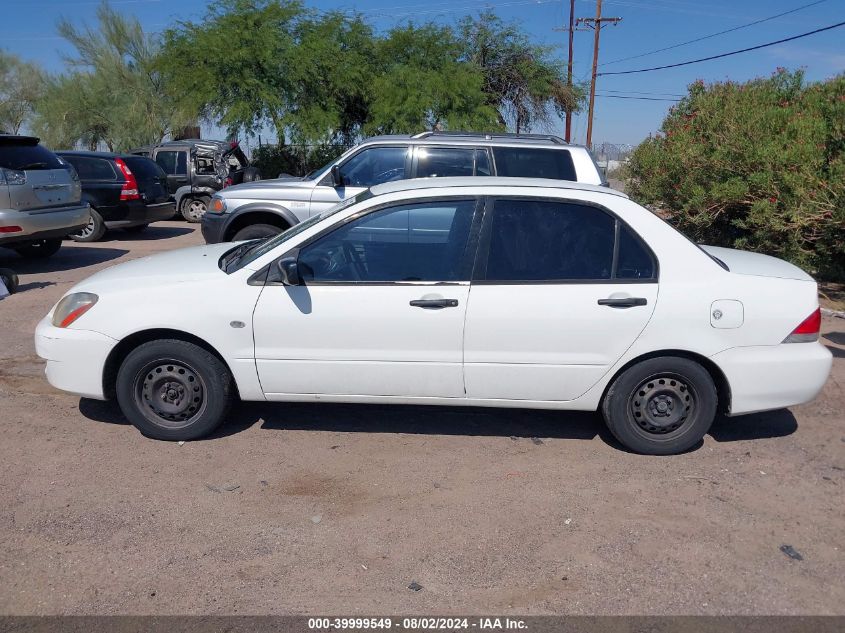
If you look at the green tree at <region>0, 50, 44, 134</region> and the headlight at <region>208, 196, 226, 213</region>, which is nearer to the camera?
the headlight at <region>208, 196, 226, 213</region>

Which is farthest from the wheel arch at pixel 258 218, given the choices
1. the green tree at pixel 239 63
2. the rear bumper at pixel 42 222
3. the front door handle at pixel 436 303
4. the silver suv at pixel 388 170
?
the green tree at pixel 239 63

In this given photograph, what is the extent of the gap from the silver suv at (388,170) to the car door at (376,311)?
12.5 feet

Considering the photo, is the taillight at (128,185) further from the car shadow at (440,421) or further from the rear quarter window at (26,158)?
Answer: the car shadow at (440,421)

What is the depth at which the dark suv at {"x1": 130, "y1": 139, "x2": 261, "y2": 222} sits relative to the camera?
17.7 m

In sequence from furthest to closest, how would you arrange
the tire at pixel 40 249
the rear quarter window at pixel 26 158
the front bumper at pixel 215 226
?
1. the tire at pixel 40 249
2. the rear quarter window at pixel 26 158
3. the front bumper at pixel 215 226

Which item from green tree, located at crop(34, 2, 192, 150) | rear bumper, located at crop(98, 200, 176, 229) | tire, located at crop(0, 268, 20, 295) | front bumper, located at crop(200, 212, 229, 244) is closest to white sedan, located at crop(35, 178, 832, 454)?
front bumper, located at crop(200, 212, 229, 244)

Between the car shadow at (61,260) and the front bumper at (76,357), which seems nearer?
the front bumper at (76,357)

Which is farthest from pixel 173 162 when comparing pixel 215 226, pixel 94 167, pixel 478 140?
pixel 478 140

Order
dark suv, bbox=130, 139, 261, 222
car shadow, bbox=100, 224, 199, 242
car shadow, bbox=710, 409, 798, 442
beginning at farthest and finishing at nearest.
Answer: dark suv, bbox=130, 139, 261, 222 → car shadow, bbox=100, 224, 199, 242 → car shadow, bbox=710, 409, 798, 442

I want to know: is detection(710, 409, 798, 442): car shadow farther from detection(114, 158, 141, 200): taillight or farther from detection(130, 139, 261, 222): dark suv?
detection(130, 139, 261, 222): dark suv

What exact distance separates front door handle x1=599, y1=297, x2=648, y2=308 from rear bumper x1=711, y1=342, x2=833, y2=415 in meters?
0.57

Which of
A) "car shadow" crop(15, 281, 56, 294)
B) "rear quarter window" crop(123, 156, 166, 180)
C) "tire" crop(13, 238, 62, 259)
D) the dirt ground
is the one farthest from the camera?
"rear quarter window" crop(123, 156, 166, 180)

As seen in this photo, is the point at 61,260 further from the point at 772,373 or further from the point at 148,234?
the point at 772,373

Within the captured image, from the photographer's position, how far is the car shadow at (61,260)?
36.6 feet
